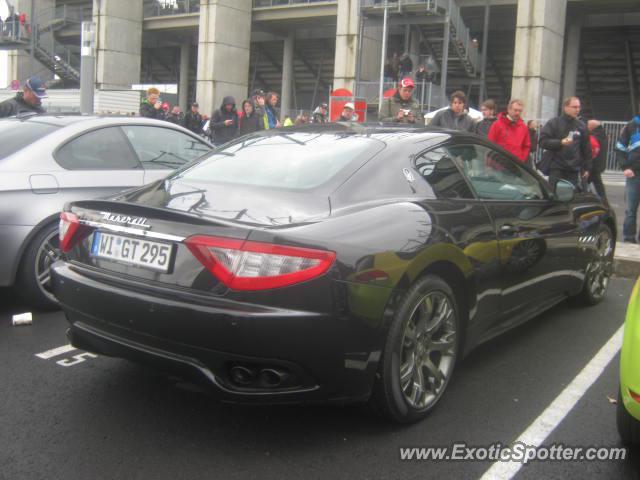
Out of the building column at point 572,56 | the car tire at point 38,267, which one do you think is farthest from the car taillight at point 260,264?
the building column at point 572,56

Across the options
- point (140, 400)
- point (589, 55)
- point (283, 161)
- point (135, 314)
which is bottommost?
point (140, 400)

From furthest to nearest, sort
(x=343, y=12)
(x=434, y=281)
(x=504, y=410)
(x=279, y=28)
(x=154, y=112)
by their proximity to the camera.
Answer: (x=279, y=28)
(x=343, y=12)
(x=154, y=112)
(x=504, y=410)
(x=434, y=281)

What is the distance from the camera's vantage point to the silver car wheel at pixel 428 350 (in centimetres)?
316

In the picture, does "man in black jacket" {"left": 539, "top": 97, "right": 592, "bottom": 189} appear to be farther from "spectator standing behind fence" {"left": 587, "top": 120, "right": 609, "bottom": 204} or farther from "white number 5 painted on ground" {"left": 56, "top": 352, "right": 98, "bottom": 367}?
"white number 5 painted on ground" {"left": 56, "top": 352, "right": 98, "bottom": 367}

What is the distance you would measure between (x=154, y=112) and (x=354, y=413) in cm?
1169

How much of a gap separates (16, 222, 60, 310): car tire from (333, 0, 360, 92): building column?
19.3 meters

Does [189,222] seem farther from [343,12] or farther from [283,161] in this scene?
[343,12]

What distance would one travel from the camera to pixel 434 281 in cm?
322

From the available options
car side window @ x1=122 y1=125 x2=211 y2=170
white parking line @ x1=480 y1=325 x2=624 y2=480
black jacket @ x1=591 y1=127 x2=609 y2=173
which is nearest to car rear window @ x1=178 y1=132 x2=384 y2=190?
white parking line @ x1=480 y1=325 x2=624 y2=480

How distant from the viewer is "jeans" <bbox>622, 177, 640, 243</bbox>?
784 centimetres

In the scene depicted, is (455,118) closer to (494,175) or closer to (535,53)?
(494,175)

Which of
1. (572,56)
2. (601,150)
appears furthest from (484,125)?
(572,56)

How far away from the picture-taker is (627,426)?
9.39 feet

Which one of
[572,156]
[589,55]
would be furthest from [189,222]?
[589,55]
